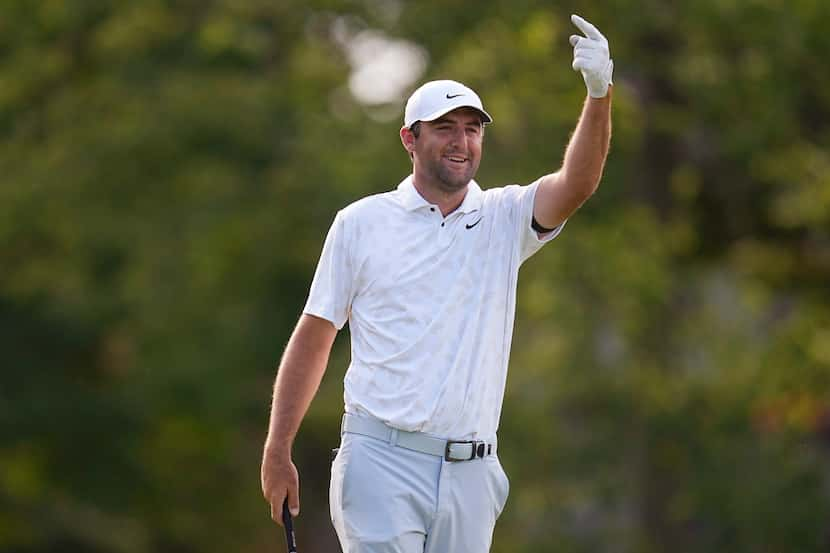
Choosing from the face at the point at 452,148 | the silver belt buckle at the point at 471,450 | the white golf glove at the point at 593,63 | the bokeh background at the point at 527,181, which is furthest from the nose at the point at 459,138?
the bokeh background at the point at 527,181

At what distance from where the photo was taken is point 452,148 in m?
5.39

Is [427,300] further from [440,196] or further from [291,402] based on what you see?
[291,402]

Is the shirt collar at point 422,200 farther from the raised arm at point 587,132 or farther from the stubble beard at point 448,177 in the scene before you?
the raised arm at point 587,132

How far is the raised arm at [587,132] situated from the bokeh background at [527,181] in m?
6.25

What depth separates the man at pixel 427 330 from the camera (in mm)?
5293

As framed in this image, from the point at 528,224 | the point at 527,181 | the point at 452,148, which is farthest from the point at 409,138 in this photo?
the point at 527,181

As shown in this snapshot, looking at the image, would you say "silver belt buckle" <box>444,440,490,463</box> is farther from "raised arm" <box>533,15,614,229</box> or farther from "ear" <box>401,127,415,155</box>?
"ear" <box>401,127,415,155</box>

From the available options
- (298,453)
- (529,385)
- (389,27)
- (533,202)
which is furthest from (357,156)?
(298,453)

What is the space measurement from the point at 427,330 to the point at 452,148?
0.60 meters

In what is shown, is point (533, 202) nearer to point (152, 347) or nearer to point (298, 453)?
point (152, 347)

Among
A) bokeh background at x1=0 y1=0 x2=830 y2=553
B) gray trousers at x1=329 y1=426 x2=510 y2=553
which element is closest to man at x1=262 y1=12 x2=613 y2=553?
gray trousers at x1=329 y1=426 x2=510 y2=553

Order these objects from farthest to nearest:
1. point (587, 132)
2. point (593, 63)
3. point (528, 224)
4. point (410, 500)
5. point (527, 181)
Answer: point (527, 181) → point (528, 224) → point (410, 500) → point (587, 132) → point (593, 63)

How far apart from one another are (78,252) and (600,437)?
796 cm

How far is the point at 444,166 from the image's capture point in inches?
212
